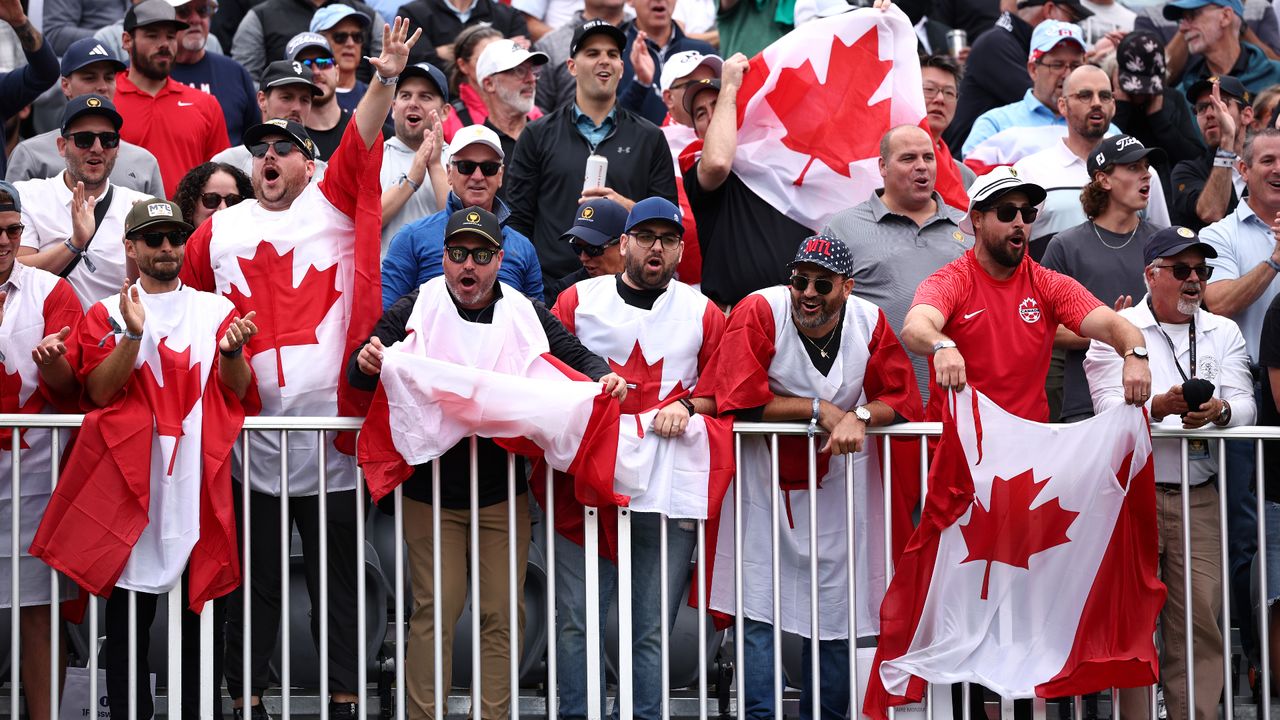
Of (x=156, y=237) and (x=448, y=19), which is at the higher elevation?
(x=448, y=19)

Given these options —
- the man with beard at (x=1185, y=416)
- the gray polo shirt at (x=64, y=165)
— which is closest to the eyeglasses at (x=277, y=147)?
the gray polo shirt at (x=64, y=165)

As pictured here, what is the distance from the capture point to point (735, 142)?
906 cm

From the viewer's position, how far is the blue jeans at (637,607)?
722 centimetres

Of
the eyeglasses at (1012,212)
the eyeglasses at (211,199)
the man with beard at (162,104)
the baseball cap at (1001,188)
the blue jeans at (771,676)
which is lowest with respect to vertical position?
the blue jeans at (771,676)

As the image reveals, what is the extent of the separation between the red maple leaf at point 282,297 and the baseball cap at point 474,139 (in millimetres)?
1002

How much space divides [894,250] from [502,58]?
2.75m

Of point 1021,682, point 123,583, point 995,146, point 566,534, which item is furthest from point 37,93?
point 1021,682

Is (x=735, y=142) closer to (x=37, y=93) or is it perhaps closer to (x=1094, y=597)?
(x=1094, y=597)

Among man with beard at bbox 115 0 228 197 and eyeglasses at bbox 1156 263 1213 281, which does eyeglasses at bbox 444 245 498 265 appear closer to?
eyeglasses at bbox 1156 263 1213 281

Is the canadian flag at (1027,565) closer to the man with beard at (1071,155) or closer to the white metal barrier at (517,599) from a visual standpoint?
the white metal barrier at (517,599)

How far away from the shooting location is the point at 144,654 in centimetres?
712

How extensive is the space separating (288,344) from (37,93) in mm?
3301

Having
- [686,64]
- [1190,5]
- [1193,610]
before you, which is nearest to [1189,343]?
[1193,610]

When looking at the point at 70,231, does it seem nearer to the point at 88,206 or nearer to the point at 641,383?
the point at 88,206
